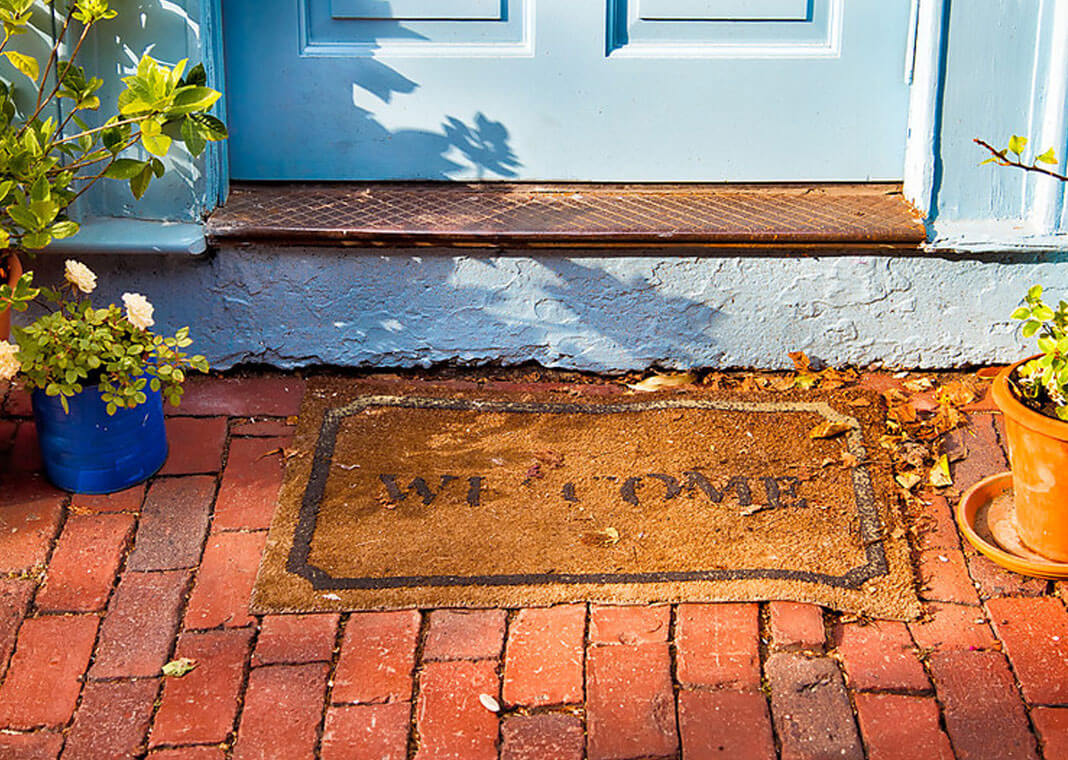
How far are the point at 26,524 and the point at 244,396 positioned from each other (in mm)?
735

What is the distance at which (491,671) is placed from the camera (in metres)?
2.48

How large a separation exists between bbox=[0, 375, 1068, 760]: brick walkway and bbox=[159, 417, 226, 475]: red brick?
0.89ft

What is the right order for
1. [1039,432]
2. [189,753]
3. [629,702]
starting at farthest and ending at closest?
[1039,432]
[629,702]
[189,753]

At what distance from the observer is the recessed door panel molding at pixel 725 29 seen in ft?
11.2

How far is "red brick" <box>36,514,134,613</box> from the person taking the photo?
2.67 metres

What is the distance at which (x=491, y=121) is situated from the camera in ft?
11.5

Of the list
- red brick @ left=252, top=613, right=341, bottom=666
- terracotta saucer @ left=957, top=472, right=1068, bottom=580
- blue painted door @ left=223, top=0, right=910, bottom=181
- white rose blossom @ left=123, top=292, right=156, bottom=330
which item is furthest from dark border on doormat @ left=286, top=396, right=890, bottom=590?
blue painted door @ left=223, top=0, right=910, bottom=181

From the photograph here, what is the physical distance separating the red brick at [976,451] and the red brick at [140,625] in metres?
1.94

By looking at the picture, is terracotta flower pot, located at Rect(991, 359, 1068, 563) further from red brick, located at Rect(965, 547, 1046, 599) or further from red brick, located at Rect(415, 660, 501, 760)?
red brick, located at Rect(415, 660, 501, 760)

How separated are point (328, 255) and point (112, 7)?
0.86m

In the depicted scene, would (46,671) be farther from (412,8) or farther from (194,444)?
(412,8)

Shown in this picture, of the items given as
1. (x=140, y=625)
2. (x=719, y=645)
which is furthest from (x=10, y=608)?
(x=719, y=645)

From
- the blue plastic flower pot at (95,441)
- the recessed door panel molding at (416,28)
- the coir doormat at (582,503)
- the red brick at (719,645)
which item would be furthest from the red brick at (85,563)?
the recessed door panel molding at (416,28)

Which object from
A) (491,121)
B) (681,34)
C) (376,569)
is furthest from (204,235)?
(681,34)
